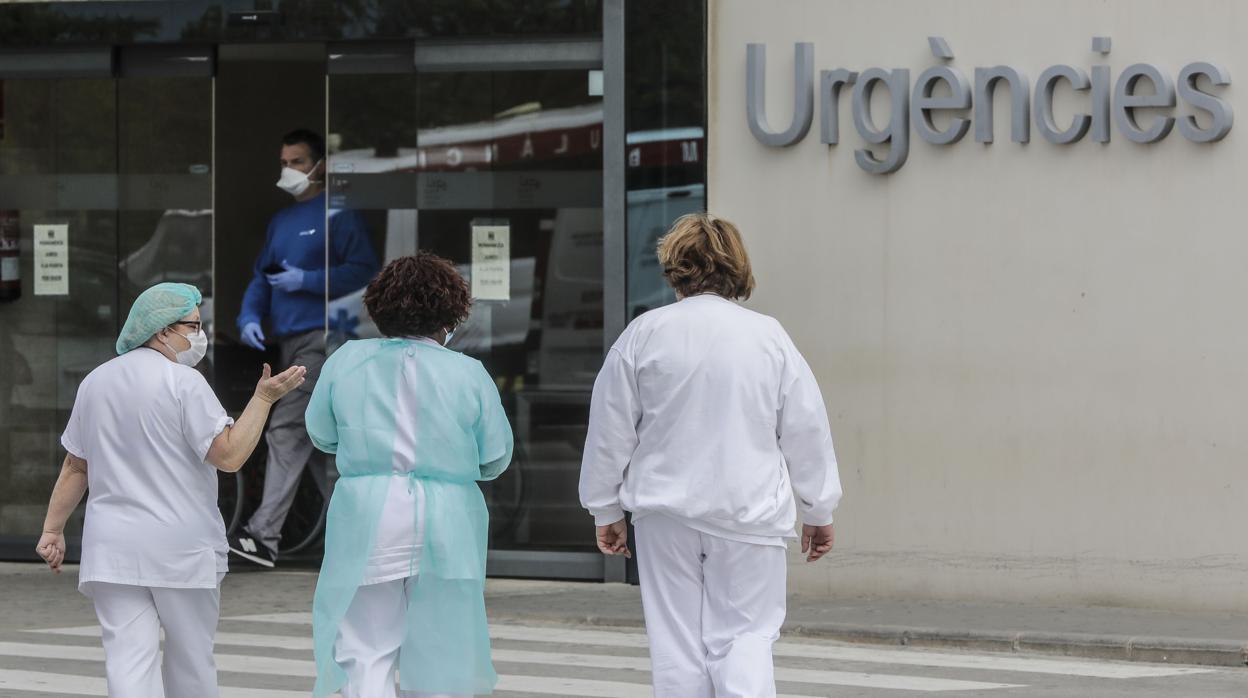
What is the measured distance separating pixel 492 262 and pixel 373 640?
240 inches

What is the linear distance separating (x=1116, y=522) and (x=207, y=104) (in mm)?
6054

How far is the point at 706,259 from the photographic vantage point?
6211mm

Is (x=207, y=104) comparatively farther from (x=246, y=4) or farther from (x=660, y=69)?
(x=660, y=69)

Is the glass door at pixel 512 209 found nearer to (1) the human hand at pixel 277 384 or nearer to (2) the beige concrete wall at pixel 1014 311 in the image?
(2) the beige concrete wall at pixel 1014 311

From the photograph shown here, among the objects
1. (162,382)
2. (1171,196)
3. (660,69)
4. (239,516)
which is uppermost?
(660,69)

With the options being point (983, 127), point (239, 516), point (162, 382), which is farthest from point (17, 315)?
point (162, 382)

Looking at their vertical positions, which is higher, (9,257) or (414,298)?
(9,257)

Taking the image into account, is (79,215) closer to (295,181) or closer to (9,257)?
(9,257)

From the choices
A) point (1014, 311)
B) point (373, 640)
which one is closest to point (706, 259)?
point (373, 640)

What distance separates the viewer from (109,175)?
1274 cm

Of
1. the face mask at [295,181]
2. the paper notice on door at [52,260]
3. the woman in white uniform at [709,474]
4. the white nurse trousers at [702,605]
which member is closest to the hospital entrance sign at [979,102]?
the face mask at [295,181]

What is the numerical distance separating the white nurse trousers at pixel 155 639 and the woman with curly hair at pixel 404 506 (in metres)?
0.47

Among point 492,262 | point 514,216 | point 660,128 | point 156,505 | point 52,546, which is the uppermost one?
point 660,128

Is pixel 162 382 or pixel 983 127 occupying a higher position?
pixel 983 127
